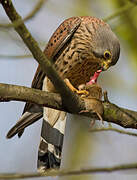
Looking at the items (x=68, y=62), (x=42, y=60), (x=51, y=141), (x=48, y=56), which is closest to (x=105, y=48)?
(x=68, y=62)

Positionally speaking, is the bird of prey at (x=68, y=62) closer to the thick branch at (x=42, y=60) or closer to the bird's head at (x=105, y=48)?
the bird's head at (x=105, y=48)

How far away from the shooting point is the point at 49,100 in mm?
4293

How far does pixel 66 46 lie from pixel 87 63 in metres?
0.36

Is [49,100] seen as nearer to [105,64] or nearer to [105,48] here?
[105,64]

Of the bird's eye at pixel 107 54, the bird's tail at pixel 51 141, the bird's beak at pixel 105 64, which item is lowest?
the bird's tail at pixel 51 141

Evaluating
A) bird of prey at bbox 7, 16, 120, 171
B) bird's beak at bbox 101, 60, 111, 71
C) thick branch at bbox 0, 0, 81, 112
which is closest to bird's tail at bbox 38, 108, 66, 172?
bird of prey at bbox 7, 16, 120, 171

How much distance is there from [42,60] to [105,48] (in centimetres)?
213

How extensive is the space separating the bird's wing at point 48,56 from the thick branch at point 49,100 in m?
1.06

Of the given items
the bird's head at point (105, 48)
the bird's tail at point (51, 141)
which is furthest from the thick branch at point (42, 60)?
the bird's tail at point (51, 141)

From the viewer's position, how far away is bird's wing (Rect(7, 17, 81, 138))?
538 cm

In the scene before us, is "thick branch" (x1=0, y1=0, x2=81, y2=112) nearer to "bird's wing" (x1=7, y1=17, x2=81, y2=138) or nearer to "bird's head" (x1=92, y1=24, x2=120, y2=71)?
"bird's wing" (x1=7, y1=17, x2=81, y2=138)

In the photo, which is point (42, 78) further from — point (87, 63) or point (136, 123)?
point (136, 123)

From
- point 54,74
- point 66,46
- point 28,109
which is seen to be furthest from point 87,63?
point 54,74

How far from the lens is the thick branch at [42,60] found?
3.27 m
